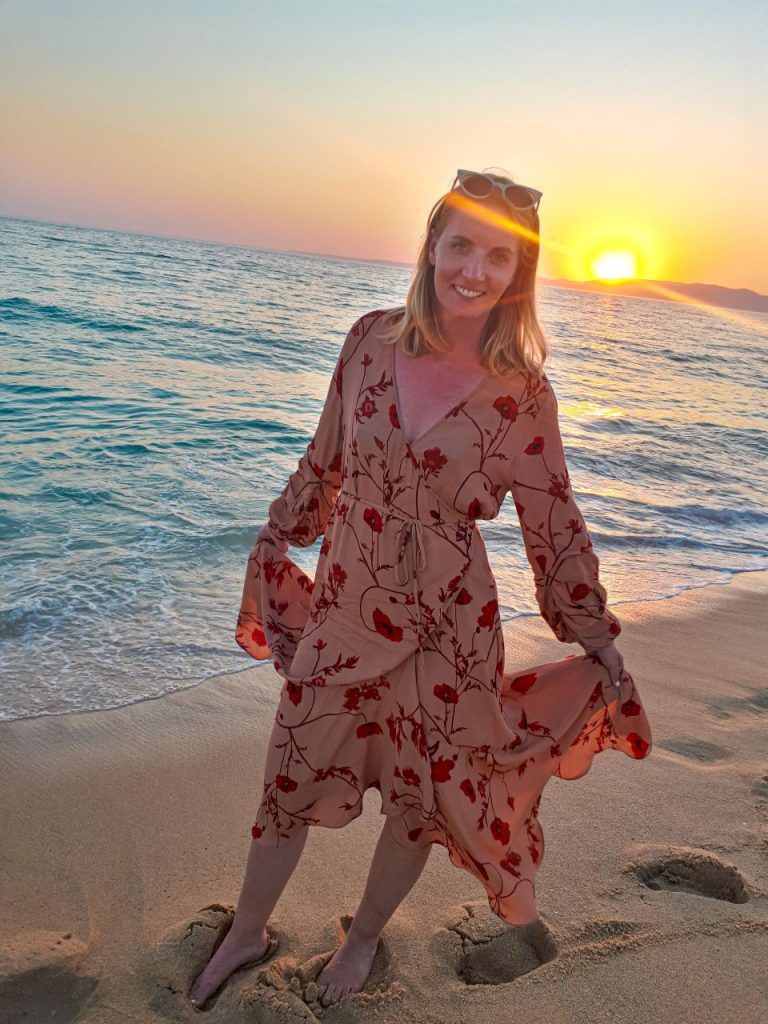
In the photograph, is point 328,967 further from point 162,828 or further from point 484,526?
point 484,526

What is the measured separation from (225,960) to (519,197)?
2.12 metres

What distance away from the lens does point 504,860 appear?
221 centimetres

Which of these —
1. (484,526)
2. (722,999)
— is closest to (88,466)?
(484,526)

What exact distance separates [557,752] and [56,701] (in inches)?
99.3

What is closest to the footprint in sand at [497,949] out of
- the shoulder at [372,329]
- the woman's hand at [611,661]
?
the woman's hand at [611,661]

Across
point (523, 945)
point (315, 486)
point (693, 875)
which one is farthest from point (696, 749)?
point (315, 486)

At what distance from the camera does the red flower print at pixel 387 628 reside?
2.10 metres

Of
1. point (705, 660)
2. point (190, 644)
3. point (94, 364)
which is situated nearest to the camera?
point (190, 644)

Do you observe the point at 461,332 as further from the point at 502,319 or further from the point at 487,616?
the point at 487,616

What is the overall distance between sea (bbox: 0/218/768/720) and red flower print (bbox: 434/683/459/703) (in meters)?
1.23

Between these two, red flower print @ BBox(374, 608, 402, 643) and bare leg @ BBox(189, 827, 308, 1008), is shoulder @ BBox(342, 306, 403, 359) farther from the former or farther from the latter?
bare leg @ BBox(189, 827, 308, 1008)

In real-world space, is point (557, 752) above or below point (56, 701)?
above

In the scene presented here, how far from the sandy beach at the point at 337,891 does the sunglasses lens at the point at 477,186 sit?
2.07m

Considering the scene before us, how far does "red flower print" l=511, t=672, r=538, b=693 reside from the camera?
2.32 metres
